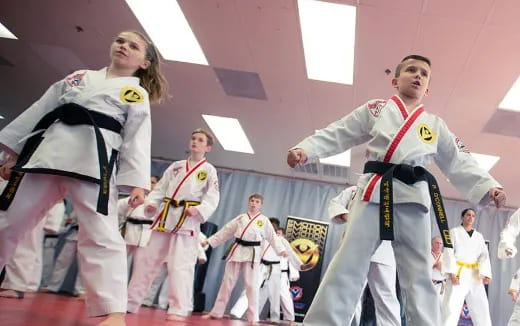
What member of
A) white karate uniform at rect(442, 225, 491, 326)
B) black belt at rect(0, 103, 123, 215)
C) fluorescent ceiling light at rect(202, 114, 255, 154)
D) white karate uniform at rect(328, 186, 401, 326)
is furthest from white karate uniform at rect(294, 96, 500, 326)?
fluorescent ceiling light at rect(202, 114, 255, 154)

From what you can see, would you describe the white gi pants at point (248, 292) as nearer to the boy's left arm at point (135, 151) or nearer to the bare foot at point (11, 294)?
the bare foot at point (11, 294)

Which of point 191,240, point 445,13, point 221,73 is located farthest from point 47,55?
point 445,13

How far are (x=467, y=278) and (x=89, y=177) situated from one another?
583 cm

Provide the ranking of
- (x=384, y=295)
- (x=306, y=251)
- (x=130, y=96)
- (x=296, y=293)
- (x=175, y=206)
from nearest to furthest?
(x=130, y=96), (x=384, y=295), (x=175, y=206), (x=296, y=293), (x=306, y=251)

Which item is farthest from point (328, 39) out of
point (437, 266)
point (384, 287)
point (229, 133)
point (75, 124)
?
point (437, 266)

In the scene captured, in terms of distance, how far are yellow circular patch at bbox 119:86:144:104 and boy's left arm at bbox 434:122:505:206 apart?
4.93 ft

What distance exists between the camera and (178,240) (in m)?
4.31

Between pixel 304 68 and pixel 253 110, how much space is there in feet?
5.82

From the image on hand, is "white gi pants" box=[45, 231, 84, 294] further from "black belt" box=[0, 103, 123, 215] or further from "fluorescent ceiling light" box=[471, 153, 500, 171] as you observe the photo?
"fluorescent ceiling light" box=[471, 153, 500, 171]

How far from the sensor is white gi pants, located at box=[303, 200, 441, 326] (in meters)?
2.09

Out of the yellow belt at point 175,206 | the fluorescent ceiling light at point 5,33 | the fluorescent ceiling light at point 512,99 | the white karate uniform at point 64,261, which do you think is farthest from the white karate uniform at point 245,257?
the fluorescent ceiling light at point 5,33

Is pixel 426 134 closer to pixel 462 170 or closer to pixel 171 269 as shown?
pixel 462 170

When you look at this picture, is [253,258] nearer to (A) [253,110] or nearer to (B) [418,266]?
(A) [253,110]

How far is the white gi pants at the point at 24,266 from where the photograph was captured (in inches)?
167
